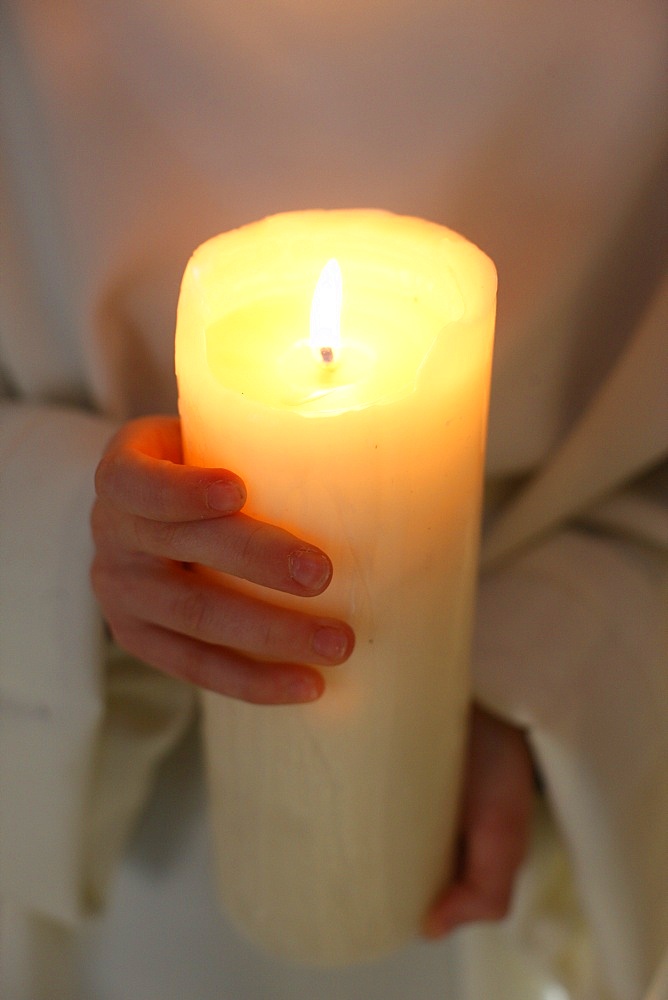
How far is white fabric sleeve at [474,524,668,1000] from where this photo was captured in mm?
582

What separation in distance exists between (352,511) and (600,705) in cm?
29

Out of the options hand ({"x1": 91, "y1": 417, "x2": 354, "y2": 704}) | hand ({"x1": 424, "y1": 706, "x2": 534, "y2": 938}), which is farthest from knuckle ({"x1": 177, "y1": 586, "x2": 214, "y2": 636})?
hand ({"x1": 424, "y1": 706, "x2": 534, "y2": 938})

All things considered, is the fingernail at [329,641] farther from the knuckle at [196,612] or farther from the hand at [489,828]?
the hand at [489,828]

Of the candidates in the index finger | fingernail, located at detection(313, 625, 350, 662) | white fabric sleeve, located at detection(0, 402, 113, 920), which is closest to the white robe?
white fabric sleeve, located at detection(0, 402, 113, 920)

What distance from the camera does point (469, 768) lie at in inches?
25.1

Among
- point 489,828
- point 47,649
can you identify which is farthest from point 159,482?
point 489,828

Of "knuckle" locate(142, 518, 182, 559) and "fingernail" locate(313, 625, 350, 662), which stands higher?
"knuckle" locate(142, 518, 182, 559)

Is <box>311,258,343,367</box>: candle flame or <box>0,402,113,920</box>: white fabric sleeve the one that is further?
<box>0,402,113,920</box>: white fabric sleeve

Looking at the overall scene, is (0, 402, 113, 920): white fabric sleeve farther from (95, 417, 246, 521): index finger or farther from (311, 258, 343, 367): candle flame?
(311, 258, 343, 367): candle flame

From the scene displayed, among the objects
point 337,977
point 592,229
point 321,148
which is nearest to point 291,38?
point 321,148

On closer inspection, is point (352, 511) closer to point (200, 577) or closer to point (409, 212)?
point (200, 577)

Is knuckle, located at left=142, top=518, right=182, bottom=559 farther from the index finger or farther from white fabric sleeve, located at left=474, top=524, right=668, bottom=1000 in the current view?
white fabric sleeve, located at left=474, top=524, right=668, bottom=1000

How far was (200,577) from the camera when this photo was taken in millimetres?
468

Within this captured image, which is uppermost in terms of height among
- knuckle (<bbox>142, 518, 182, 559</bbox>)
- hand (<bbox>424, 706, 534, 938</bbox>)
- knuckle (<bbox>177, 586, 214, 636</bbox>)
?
knuckle (<bbox>142, 518, 182, 559</bbox>)
